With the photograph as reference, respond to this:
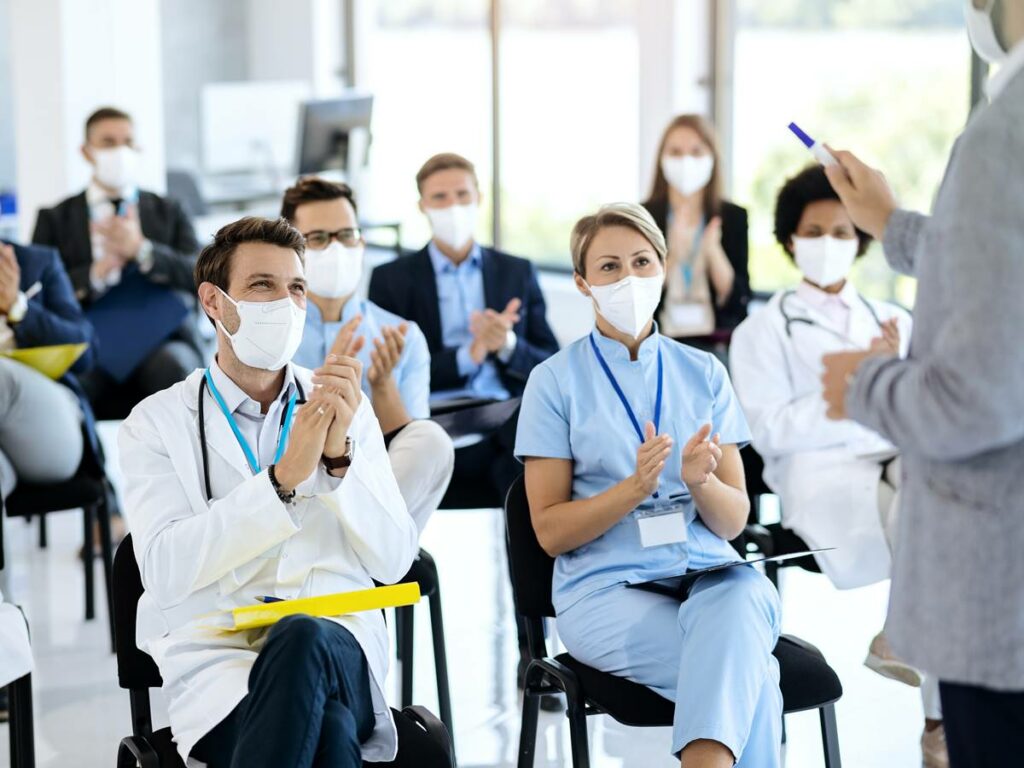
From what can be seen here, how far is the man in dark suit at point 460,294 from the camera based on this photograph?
12.8ft

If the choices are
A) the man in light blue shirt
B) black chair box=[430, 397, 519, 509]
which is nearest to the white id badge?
black chair box=[430, 397, 519, 509]

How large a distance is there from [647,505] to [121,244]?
2.61 metres

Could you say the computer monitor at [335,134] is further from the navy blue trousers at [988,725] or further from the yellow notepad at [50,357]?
the navy blue trousers at [988,725]

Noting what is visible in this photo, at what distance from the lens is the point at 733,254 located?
14.9 feet

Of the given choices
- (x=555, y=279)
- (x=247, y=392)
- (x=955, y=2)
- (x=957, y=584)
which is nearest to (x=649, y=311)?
(x=247, y=392)

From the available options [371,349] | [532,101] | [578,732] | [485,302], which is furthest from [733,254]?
[532,101]

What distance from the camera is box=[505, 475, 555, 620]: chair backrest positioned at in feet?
8.54

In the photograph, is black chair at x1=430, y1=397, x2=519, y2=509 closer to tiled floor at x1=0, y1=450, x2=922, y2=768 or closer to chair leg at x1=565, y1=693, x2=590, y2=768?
tiled floor at x1=0, y1=450, x2=922, y2=768

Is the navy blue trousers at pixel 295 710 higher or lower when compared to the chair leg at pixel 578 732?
higher

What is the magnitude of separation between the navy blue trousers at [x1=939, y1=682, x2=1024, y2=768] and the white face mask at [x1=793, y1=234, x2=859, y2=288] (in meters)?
1.97

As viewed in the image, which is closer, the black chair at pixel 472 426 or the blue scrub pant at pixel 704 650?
the blue scrub pant at pixel 704 650

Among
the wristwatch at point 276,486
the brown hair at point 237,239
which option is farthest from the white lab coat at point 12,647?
the brown hair at point 237,239

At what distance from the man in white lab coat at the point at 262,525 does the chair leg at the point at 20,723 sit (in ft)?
1.12

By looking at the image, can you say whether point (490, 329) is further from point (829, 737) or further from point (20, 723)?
point (20, 723)
